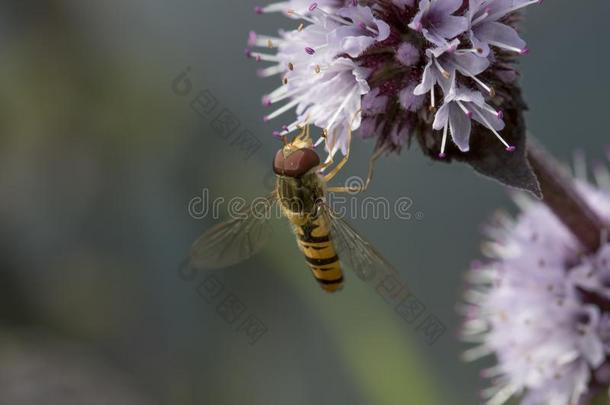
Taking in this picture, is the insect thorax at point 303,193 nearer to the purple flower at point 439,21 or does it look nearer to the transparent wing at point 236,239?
the transparent wing at point 236,239

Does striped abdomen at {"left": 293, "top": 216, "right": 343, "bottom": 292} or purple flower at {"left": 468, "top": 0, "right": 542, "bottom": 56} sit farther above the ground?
purple flower at {"left": 468, "top": 0, "right": 542, "bottom": 56}

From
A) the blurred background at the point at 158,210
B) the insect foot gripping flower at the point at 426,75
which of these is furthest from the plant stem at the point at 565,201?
the blurred background at the point at 158,210

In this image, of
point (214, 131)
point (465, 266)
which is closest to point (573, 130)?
point (465, 266)

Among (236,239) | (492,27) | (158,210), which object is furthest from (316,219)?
(158,210)

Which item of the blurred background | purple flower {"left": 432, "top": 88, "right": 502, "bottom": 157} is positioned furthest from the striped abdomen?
the blurred background

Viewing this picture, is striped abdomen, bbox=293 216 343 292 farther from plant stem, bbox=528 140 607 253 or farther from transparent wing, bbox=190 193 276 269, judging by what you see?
plant stem, bbox=528 140 607 253

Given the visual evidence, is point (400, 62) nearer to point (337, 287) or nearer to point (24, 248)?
point (337, 287)
